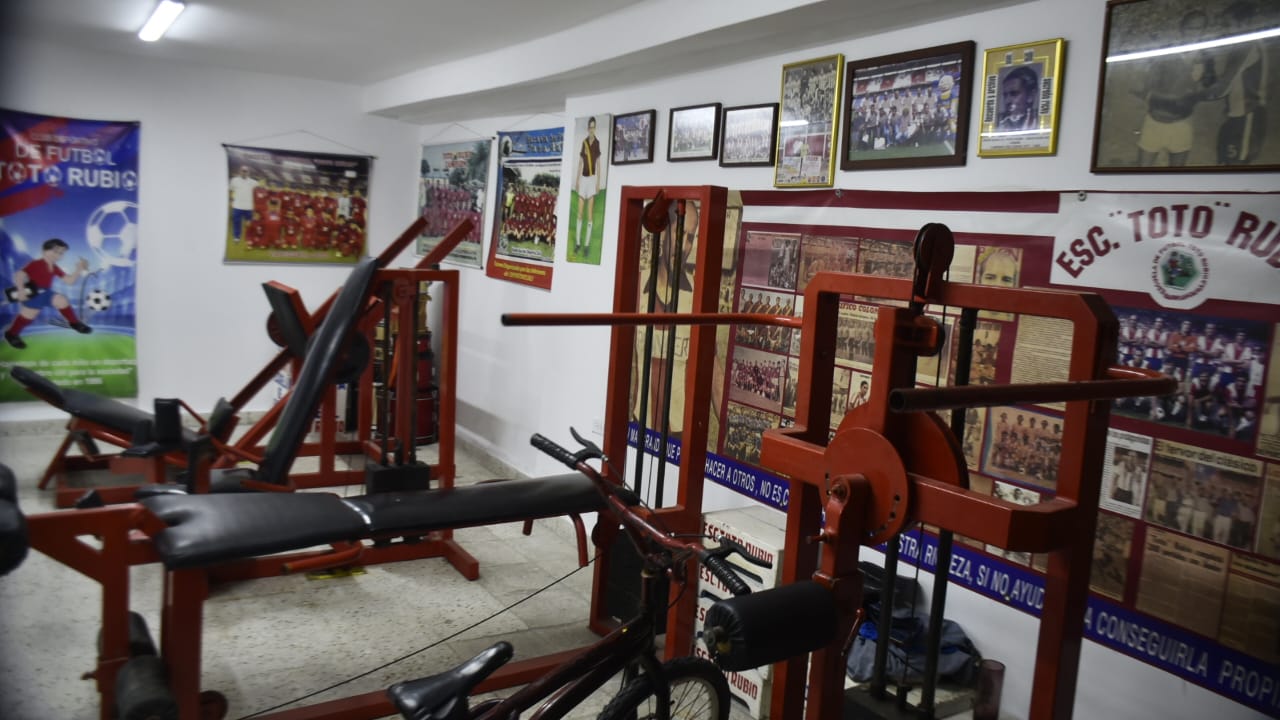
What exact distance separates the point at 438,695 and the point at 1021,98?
7.45 ft

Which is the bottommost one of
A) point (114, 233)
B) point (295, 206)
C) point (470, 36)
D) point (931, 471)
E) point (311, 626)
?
point (311, 626)

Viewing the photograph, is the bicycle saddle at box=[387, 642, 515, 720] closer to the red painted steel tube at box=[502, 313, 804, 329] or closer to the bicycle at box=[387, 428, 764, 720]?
the bicycle at box=[387, 428, 764, 720]

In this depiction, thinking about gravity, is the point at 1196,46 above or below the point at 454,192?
above

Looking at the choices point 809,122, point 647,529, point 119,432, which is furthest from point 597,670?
point 119,432

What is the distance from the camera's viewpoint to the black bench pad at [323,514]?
7.59 feet

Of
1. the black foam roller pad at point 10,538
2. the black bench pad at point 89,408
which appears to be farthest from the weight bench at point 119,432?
the black foam roller pad at point 10,538

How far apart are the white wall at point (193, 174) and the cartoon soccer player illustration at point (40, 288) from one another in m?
0.35

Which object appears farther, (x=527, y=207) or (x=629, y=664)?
(x=527, y=207)

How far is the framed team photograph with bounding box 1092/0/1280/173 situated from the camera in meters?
2.03

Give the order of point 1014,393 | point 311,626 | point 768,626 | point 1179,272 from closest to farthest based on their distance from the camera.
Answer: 1. point 1014,393
2. point 768,626
3. point 1179,272
4. point 311,626

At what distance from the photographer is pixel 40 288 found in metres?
5.80

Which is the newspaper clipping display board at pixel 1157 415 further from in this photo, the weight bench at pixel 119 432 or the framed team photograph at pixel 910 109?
the weight bench at pixel 119 432

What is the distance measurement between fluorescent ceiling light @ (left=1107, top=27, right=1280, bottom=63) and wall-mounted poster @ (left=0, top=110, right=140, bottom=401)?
6.17 metres

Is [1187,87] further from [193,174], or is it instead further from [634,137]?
[193,174]
